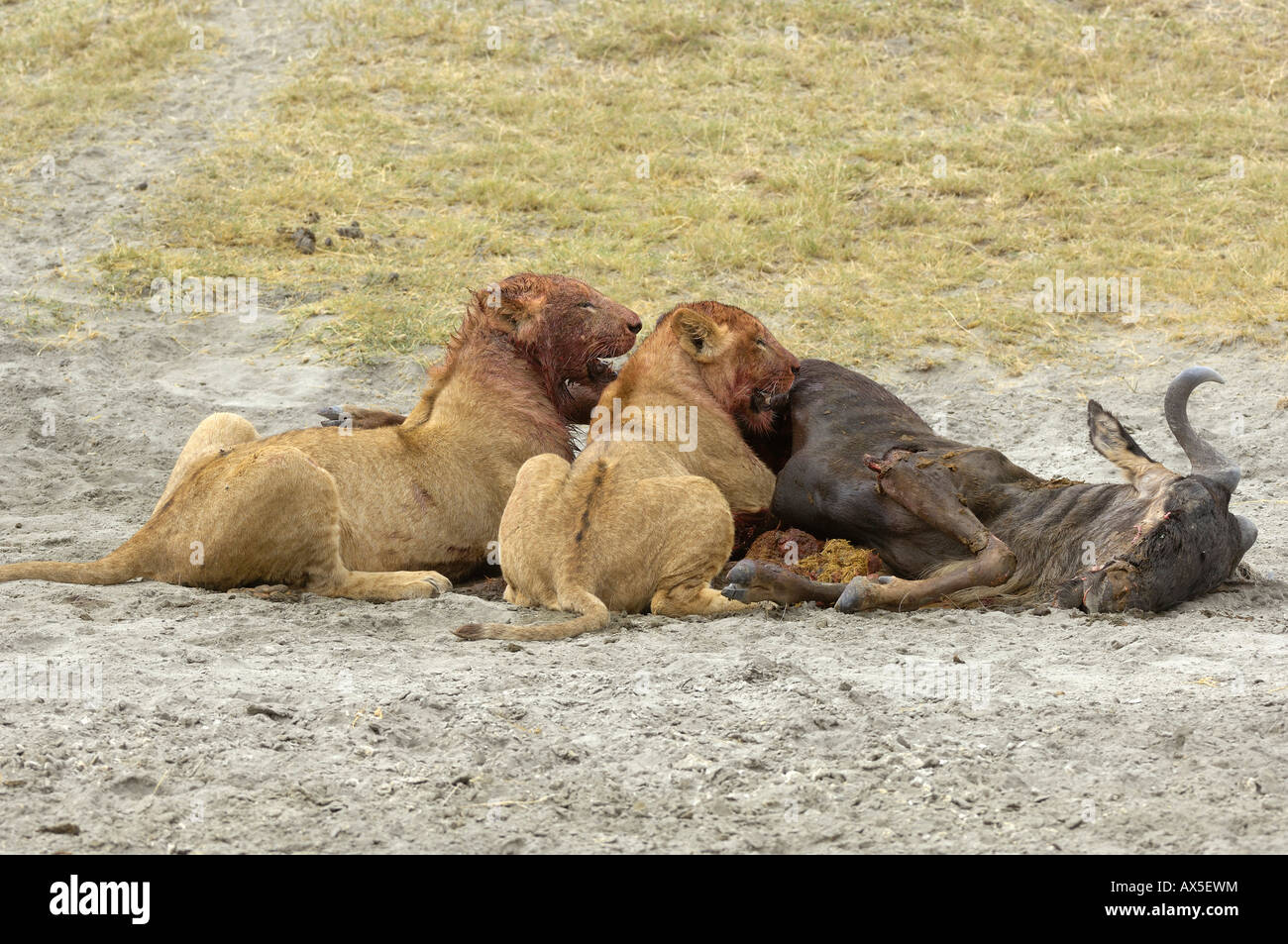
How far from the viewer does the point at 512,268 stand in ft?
37.3

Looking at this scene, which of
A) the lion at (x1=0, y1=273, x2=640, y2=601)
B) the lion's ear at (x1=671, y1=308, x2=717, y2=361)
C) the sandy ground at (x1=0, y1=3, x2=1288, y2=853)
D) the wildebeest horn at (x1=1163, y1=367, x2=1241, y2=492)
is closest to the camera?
the sandy ground at (x1=0, y1=3, x2=1288, y2=853)

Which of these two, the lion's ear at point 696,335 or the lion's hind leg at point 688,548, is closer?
the lion's hind leg at point 688,548

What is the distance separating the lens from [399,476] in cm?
643

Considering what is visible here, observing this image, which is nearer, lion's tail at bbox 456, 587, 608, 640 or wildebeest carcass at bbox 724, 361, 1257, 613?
lion's tail at bbox 456, 587, 608, 640

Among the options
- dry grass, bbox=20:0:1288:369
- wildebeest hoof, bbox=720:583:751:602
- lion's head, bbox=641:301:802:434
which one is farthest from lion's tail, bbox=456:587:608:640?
dry grass, bbox=20:0:1288:369

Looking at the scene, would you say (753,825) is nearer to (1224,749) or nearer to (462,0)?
(1224,749)

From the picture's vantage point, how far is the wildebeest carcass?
18.6ft

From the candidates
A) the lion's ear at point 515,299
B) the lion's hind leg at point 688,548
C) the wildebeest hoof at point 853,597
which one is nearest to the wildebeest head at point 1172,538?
the wildebeest hoof at point 853,597

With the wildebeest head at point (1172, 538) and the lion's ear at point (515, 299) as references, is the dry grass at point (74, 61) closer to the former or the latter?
the lion's ear at point (515, 299)

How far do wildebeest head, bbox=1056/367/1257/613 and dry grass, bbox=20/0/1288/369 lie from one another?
4.35 meters

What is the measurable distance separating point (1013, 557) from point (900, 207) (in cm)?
688

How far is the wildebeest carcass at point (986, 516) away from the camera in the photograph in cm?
568

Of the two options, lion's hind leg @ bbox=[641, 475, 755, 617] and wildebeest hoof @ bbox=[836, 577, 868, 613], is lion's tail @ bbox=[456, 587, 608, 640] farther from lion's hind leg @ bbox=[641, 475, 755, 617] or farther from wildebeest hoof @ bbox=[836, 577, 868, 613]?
wildebeest hoof @ bbox=[836, 577, 868, 613]

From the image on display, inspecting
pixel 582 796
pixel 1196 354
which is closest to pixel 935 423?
pixel 1196 354
